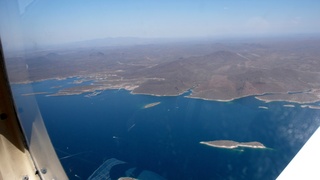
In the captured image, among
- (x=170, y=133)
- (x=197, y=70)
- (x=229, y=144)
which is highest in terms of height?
(x=197, y=70)

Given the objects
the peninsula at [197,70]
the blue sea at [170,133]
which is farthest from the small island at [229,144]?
the peninsula at [197,70]

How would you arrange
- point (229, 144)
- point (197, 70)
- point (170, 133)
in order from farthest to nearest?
point (197, 70) < point (170, 133) < point (229, 144)

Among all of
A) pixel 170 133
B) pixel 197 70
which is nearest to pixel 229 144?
pixel 170 133

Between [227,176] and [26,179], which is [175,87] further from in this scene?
[26,179]

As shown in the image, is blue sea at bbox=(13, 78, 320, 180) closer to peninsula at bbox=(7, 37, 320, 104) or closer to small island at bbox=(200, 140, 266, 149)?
small island at bbox=(200, 140, 266, 149)

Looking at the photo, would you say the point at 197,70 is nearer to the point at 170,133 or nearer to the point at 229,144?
the point at 170,133

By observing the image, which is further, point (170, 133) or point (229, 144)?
point (170, 133)

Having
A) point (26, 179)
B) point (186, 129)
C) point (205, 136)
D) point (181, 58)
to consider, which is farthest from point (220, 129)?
point (26, 179)

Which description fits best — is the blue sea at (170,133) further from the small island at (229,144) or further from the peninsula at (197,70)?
the peninsula at (197,70)
